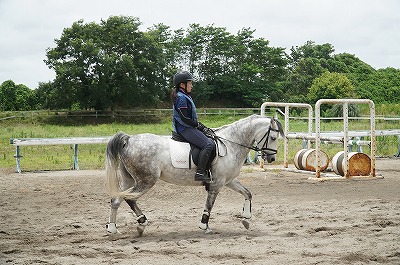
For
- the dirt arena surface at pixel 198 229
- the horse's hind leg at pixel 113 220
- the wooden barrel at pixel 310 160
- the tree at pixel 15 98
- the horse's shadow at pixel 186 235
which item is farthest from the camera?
the tree at pixel 15 98

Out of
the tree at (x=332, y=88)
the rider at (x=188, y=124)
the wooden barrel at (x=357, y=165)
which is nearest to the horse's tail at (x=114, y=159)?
the rider at (x=188, y=124)

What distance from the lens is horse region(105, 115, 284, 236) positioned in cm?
822

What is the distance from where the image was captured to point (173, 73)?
2014 inches

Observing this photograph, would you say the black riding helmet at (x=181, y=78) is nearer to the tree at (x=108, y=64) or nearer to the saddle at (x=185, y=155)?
the saddle at (x=185, y=155)

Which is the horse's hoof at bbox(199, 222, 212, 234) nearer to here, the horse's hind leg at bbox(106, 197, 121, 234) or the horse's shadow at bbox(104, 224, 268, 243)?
the horse's shadow at bbox(104, 224, 268, 243)

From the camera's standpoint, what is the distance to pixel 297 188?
516 inches

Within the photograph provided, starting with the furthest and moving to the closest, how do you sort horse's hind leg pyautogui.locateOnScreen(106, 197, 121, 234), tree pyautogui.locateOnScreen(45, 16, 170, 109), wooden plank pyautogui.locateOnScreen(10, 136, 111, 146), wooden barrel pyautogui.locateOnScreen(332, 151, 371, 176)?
tree pyautogui.locateOnScreen(45, 16, 170, 109), wooden plank pyautogui.locateOnScreen(10, 136, 111, 146), wooden barrel pyautogui.locateOnScreen(332, 151, 371, 176), horse's hind leg pyautogui.locateOnScreen(106, 197, 121, 234)

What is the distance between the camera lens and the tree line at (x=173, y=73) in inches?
1816

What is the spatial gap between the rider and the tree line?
123 ft

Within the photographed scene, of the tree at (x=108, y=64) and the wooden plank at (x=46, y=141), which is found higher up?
the tree at (x=108, y=64)

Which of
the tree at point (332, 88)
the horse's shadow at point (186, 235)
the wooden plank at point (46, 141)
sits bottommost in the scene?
the horse's shadow at point (186, 235)

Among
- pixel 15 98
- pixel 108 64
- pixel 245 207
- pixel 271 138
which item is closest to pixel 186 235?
pixel 245 207

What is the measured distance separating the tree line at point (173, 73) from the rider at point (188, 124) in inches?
1481

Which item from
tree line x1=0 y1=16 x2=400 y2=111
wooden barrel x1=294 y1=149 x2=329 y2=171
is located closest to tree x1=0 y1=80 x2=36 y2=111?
tree line x1=0 y1=16 x2=400 y2=111
